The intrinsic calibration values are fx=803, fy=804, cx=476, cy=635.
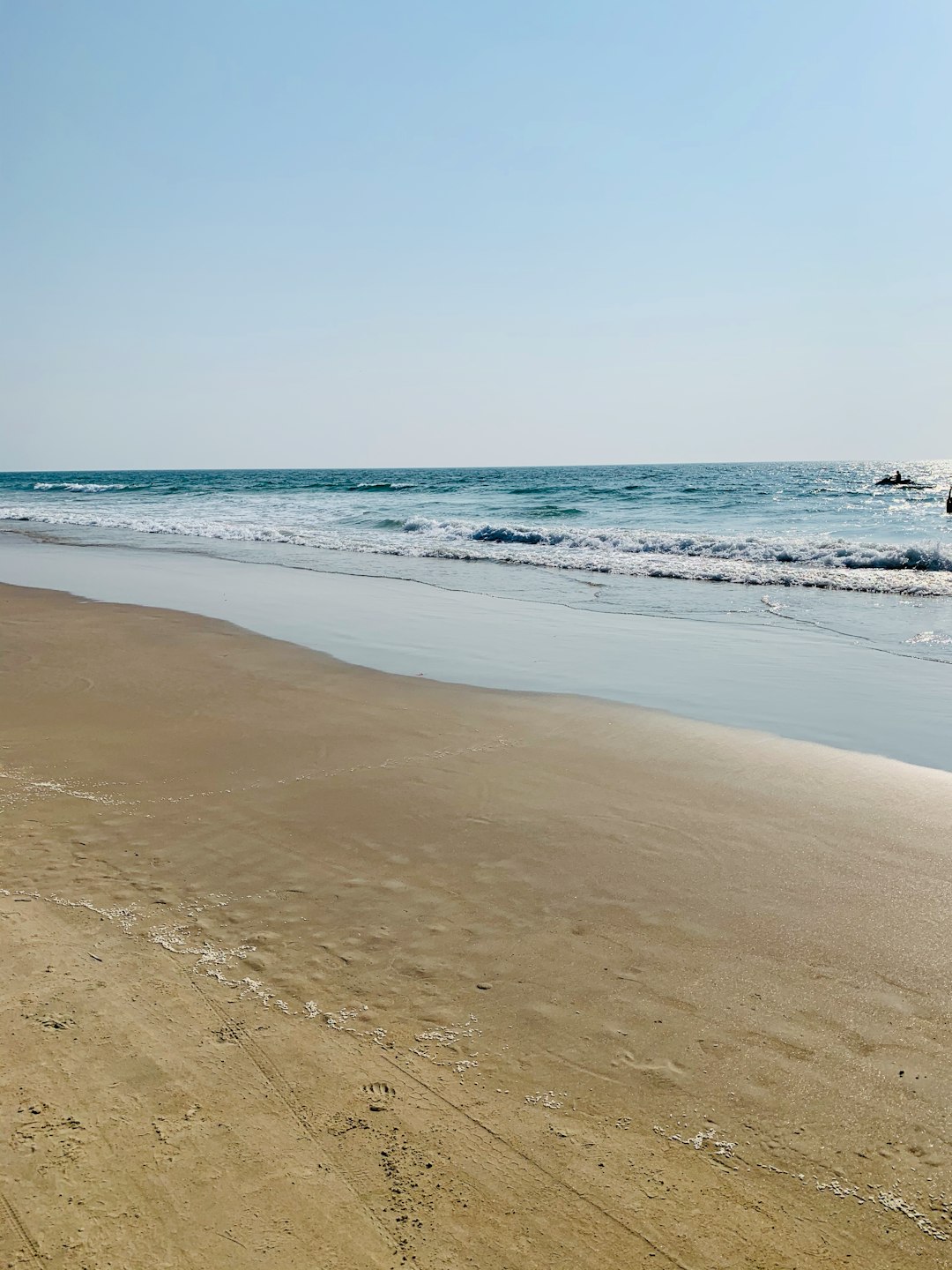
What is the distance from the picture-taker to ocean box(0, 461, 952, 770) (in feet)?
21.6

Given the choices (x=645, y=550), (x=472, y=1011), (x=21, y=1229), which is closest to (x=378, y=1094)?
(x=472, y=1011)

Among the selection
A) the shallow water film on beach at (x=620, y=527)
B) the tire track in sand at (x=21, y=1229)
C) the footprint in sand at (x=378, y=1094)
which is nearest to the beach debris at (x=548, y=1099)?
the footprint in sand at (x=378, y=1094)

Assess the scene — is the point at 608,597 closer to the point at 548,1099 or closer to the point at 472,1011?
the point at 472,1011

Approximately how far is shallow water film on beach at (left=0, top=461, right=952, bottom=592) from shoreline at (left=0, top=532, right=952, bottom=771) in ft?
8.01

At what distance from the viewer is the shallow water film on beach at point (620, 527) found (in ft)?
50.4

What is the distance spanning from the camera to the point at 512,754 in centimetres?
496

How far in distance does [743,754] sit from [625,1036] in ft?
9.28

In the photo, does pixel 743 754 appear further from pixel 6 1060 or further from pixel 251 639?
pixel 251 639

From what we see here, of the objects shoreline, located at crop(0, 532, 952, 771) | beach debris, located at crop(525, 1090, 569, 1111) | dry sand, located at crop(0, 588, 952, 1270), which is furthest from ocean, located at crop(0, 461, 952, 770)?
beach debris, located at crop(525, 1090, 569, 1111)

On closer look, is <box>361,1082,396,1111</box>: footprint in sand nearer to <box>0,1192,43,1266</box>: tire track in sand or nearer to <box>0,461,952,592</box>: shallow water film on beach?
<box>0,1192,43,1266</box>: tire track in sand

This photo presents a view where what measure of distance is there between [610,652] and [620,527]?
53.7 feet

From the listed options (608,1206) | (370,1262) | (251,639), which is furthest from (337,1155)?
(251,639)

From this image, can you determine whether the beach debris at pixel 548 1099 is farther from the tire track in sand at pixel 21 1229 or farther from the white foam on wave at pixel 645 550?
the white foam on wave at pixel 645 550

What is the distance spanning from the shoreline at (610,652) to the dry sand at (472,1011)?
1.14 m
